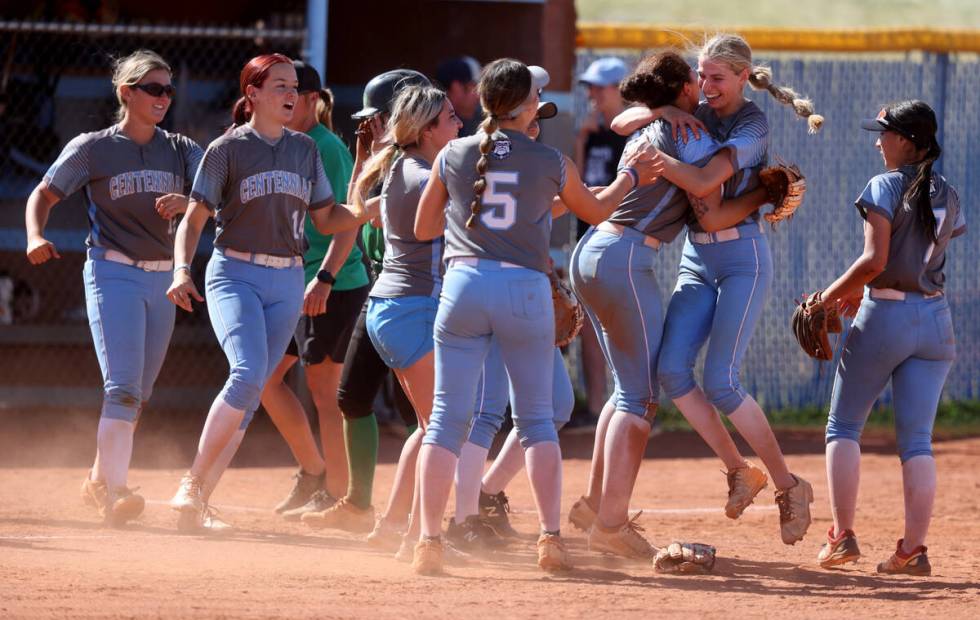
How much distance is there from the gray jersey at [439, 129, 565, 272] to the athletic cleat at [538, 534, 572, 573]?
1.06m

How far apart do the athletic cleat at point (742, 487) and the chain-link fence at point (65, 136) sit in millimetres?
6724

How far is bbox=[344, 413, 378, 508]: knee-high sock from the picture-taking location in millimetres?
6516

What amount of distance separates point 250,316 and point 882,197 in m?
2.64

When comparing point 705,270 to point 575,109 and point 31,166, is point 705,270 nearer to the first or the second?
point 575,109

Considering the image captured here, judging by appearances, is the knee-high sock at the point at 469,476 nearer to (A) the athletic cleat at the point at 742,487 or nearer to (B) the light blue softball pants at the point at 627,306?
(B) the light blue softball pants at the point at 627,306

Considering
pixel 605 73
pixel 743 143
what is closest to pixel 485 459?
pixel 743 143

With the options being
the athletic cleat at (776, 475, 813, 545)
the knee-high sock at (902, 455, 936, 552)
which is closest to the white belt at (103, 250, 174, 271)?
the athletic cleat at (776, 475, 813, 545)

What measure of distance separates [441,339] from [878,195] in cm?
182

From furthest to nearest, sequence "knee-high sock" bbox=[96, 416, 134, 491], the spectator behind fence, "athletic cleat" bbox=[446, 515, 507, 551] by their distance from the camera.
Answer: the spectator behind fence
"knee-high sock" bbox=[96, 416, 134, 491]
"athletic cleat" bbox=[446, 515, 507, 551]

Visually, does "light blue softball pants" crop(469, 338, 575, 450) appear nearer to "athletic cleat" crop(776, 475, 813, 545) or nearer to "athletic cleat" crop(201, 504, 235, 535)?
"athletic cleat" crop(776, 475, 813, 545)

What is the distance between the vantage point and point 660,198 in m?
5.73

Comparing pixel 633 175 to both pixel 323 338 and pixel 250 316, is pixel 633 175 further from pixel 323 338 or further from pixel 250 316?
pixel 323 338

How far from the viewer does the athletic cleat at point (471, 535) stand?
603cm

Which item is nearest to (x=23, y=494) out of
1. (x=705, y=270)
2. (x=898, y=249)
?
(x=705, y=270)
